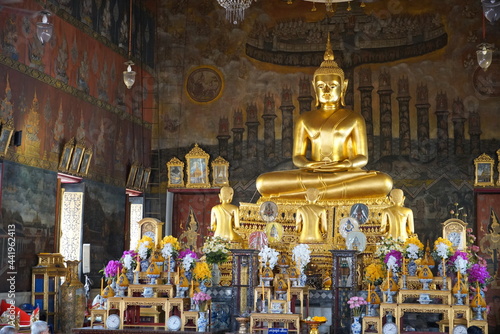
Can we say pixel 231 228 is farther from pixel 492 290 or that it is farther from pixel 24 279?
pixel 492 290

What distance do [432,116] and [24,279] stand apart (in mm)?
7790

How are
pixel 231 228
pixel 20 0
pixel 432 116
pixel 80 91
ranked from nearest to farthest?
1. pixel 20 0
2. pixel 231 228
3. pixel 80 91
4. pixel 432 116

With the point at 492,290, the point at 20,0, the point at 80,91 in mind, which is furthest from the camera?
the point at 492,290

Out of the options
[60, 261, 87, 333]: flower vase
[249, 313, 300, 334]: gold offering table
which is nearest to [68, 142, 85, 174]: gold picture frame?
[60, 261, 87, 333]: flower vase

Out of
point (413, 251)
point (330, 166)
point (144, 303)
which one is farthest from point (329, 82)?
point (144, 303)

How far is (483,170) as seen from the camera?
1349cm

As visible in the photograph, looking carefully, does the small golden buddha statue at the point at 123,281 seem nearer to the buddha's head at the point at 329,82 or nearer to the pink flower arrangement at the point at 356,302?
the pink flower arrangement at the point at 356,302

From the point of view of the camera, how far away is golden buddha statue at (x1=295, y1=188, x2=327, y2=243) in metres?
10.8

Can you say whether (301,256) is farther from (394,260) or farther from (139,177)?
(139,177)

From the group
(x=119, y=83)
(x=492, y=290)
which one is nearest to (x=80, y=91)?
(x=119, y=83)

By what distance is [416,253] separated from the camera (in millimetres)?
8875

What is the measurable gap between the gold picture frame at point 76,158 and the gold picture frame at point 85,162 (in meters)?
0.11

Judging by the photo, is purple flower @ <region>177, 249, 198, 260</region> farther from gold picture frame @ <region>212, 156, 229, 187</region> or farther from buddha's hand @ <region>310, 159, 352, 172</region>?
gold picture frame @ <region>212, 156, 229, 187</region>

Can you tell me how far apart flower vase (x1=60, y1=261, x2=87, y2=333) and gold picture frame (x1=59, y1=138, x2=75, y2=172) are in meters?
1.45
